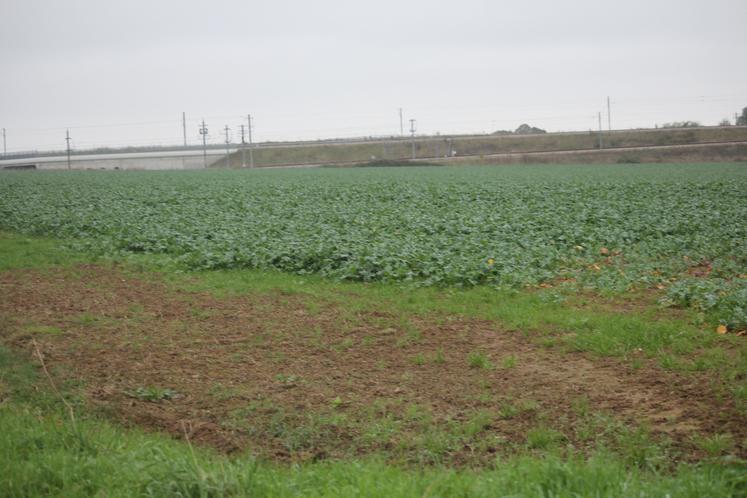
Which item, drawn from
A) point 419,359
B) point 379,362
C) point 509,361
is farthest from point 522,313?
point 379,362

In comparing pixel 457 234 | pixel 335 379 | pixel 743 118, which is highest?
pixel 743 118

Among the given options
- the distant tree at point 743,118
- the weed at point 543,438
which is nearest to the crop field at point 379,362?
the weed at point 543,438

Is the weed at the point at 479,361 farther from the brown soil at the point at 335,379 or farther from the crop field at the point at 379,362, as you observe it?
the brown soil at the point at 335,379

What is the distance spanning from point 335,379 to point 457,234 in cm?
971

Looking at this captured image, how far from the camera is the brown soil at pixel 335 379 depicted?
600cm

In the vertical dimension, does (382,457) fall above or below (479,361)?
below

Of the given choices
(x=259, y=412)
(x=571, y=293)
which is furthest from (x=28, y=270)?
(x=571, y=293)

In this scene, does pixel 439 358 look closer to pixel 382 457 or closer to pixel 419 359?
pixel 419 359

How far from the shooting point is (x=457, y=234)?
16.8m

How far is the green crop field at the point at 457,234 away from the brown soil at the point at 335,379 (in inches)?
109

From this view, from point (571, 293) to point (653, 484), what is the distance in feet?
22.8

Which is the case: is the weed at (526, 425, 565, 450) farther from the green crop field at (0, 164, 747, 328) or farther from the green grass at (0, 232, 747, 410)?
the green crop field at (0, 164, 747, 328)

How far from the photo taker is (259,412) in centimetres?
661

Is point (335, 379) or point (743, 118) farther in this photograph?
point (743, 118)
